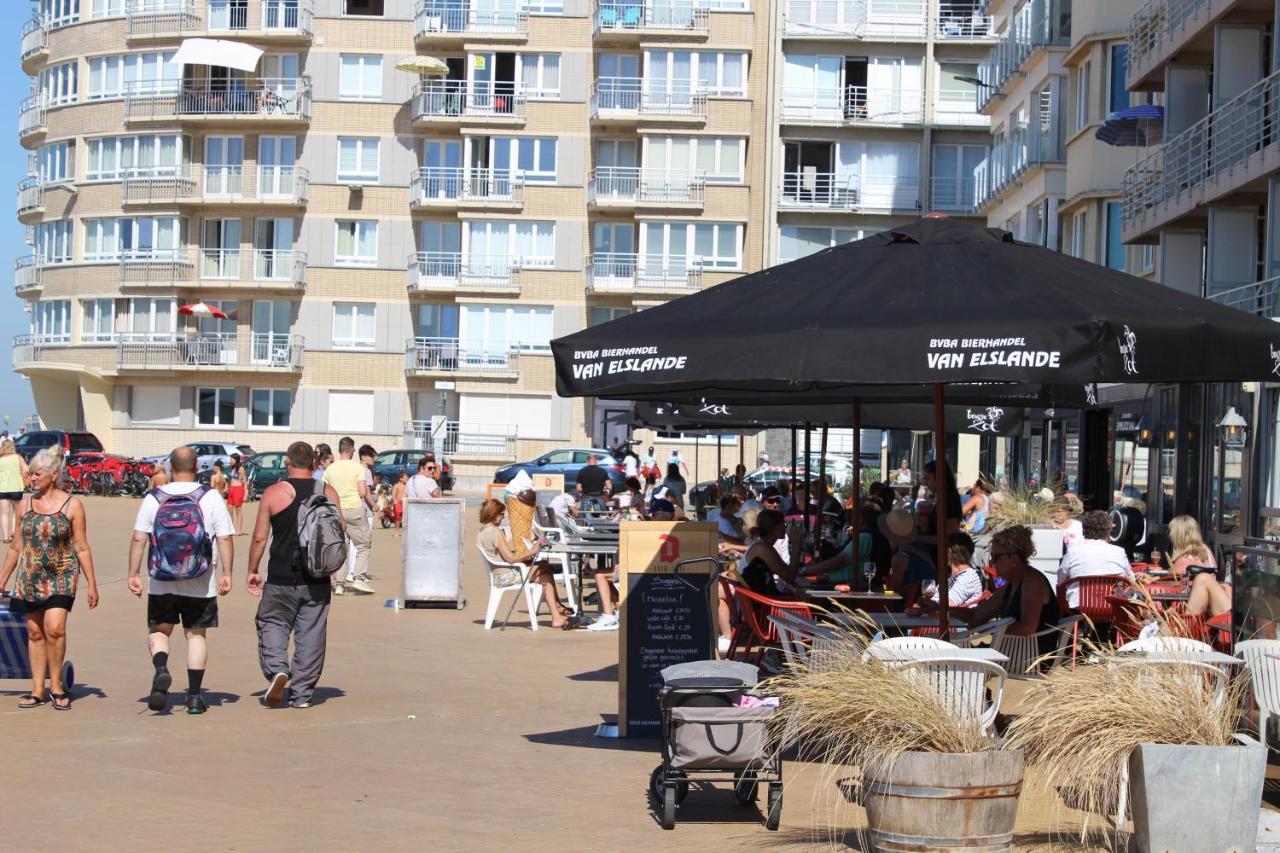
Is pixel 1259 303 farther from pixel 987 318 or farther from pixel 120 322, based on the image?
pixel 120 322

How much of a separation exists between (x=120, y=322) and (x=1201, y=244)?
148 feet

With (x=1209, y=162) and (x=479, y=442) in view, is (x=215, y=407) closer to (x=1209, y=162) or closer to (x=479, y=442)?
(x=479, y=442)

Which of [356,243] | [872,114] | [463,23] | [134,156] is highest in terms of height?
[463,23]

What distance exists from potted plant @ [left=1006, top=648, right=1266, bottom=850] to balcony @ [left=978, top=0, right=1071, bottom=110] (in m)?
34.9

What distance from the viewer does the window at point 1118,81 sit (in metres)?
36.0

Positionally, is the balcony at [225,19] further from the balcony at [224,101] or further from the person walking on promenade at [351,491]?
the person walking on promenade at [351,491]

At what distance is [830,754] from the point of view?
7.27 metres

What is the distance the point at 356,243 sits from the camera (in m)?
62.9

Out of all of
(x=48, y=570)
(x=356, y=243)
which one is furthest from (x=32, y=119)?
(x=48, y=570)

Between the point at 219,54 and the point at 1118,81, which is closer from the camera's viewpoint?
the point at 1118,81

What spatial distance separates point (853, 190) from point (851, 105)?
10.1 ft

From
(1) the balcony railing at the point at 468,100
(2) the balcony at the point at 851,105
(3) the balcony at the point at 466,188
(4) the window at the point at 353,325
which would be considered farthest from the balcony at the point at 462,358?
(2) the balcony at the point at 851,105

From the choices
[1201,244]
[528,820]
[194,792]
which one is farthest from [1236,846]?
[1201,244]

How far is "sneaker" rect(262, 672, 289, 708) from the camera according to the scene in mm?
11680
